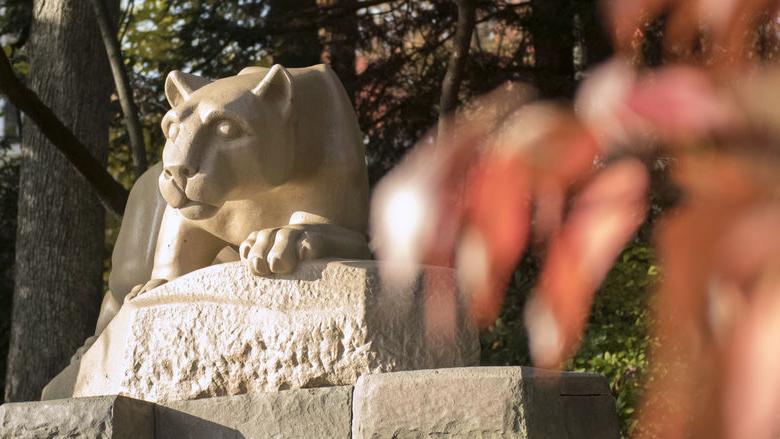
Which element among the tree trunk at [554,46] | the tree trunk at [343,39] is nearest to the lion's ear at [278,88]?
the tree trunk at [554,46]

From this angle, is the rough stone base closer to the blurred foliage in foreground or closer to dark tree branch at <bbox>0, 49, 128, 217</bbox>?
the blurred foliage in foreground

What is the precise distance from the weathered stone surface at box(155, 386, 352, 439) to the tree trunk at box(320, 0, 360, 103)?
4611mm

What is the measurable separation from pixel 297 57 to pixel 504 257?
7045mm

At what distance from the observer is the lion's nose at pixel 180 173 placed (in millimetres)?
3455

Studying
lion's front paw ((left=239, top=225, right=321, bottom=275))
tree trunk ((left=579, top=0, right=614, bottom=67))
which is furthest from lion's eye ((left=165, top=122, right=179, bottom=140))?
tree trunk ((left=579, top=0, right=614, bottom=67))

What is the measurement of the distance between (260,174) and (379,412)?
41.6 inches

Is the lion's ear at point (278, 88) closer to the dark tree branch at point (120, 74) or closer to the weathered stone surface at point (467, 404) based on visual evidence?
the weathered stone surface at point (467, 404)

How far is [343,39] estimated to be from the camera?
7.91 metres

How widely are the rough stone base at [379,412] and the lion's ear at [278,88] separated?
1.03 meters

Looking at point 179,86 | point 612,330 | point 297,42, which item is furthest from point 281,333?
point 297,42

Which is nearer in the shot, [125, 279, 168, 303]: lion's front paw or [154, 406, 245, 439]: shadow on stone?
[154, 406, 245, 439]: shadow on stone

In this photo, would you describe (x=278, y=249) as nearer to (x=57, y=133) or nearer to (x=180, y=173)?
(x=180, y=173)

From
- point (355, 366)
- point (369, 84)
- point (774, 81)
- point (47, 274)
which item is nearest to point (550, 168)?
point (774, 81)

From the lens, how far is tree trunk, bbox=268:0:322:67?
768 cm
